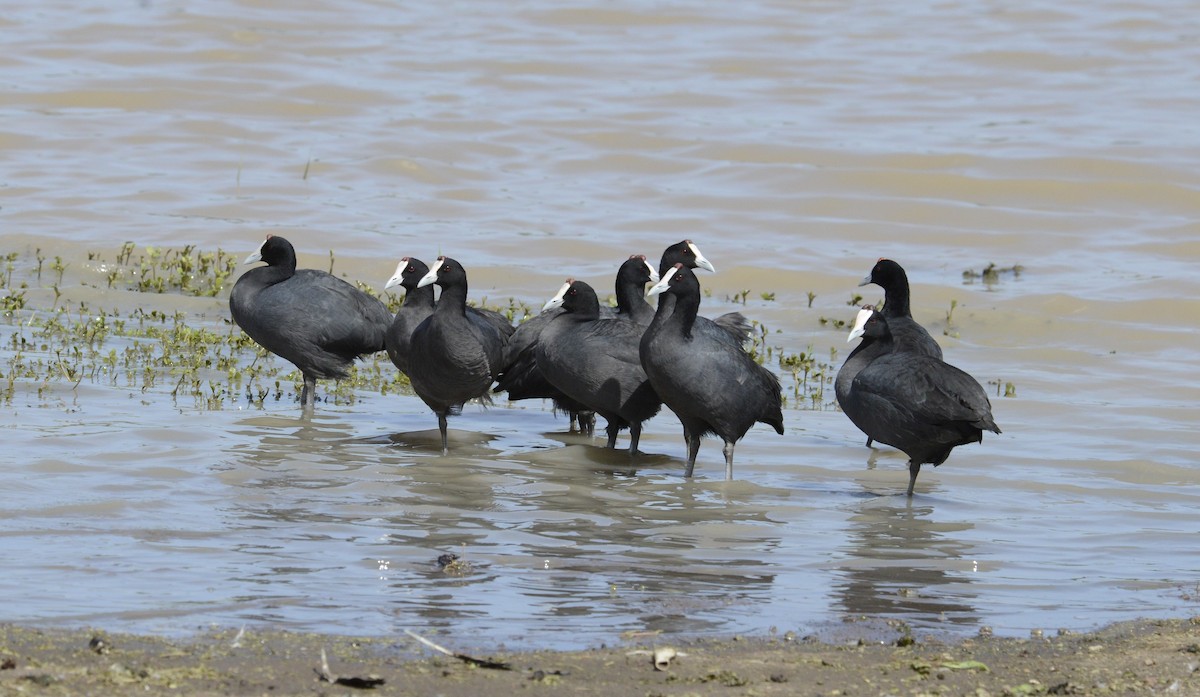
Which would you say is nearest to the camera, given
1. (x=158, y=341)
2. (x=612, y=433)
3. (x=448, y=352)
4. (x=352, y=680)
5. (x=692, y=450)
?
(x=352, y=680)

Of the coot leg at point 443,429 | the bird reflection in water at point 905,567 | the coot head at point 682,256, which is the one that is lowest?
the bird reflection in water at point 905,567

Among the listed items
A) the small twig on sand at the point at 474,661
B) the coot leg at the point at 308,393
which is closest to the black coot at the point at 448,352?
the coot leg at the point at 308,393

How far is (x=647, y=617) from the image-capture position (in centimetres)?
647

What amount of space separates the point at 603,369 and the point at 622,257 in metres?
6.53

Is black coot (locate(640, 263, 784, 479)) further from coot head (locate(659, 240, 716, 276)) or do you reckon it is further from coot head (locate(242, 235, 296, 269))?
coot head (locate(242, 235, 296, 269))

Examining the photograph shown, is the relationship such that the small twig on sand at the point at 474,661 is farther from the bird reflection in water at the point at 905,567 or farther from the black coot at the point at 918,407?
the black coot at the point at 918,407

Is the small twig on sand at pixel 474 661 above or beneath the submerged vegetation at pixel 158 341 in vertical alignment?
beneath

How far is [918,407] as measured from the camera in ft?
30.0

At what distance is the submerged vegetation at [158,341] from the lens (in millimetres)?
11203

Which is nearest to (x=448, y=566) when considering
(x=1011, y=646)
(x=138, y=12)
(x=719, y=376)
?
(x=1011, y=646)

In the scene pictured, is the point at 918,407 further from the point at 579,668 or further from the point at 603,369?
the point at 579,668

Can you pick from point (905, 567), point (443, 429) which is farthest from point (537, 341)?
point (905, 567)

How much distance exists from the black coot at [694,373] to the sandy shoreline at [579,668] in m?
3.48

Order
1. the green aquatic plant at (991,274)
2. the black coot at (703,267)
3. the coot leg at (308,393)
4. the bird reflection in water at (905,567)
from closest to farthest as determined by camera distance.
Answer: the bird reflection in water at (905,567) < the black coot at (703,267) < the coot leg at (308,393) < the green aquatic plant at (991,274)
